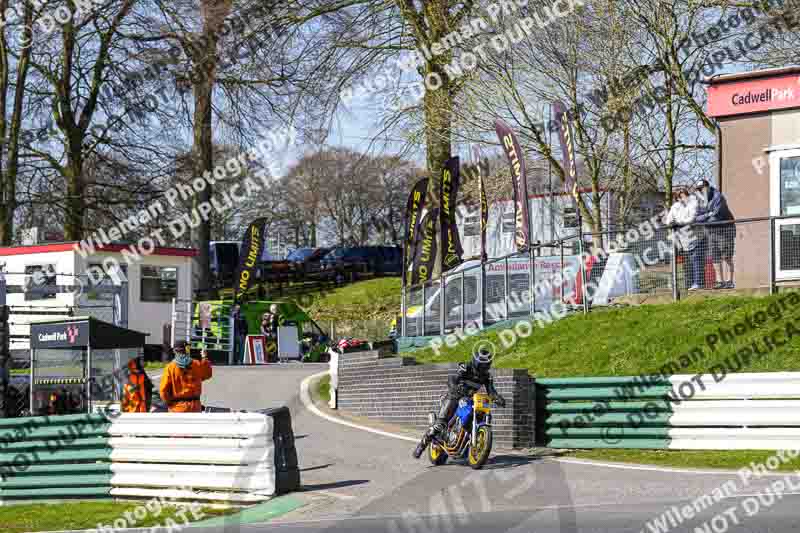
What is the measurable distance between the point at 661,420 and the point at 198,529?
610cm

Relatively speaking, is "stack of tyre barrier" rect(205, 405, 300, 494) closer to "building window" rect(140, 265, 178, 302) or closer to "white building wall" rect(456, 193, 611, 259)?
"building window" rect(140, 265, 178, 302)

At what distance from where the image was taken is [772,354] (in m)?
15.0

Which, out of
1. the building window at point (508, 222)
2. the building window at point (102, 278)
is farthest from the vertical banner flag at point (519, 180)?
the building window at point (508, 222)

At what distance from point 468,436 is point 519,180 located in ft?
29.3

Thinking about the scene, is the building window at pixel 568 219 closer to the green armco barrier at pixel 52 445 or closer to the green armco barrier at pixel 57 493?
the green armco barrier at pixel 52 445

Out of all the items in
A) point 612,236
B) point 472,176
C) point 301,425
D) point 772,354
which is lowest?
point 301,425

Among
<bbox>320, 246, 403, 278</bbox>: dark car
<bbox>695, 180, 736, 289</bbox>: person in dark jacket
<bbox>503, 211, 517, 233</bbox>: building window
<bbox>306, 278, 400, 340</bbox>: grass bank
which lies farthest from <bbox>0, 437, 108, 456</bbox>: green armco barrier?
<bbox>320, 246, 403, 278</bbox>: dark car

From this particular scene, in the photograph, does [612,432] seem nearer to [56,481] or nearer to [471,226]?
[56,481]

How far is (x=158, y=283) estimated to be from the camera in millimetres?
37094

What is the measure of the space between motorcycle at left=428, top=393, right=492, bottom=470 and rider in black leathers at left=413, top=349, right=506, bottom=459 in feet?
0.22

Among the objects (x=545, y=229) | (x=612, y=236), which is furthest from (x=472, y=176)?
(x=612, y=236)

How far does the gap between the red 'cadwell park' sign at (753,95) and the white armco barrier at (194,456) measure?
10981mm

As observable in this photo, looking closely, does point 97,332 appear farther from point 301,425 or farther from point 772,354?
point 772,354

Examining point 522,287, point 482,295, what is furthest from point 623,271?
point 482,295
